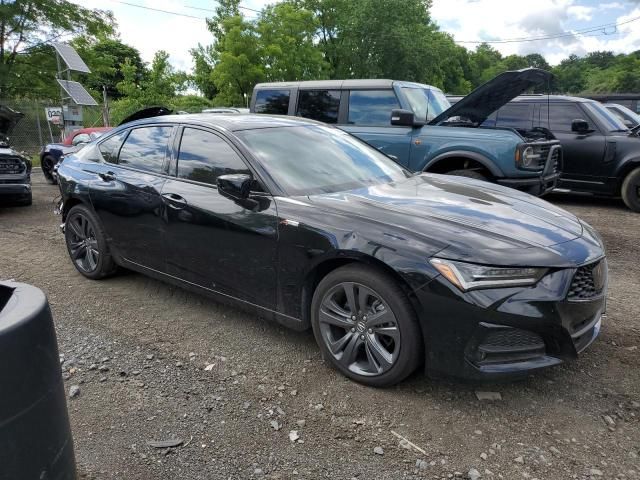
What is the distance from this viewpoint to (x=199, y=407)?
2758 mm

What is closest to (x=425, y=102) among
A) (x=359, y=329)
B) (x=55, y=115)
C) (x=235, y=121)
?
(x=235, y=121)

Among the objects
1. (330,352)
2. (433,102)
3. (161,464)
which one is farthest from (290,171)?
(433,102)

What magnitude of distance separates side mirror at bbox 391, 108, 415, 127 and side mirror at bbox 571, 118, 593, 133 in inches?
123

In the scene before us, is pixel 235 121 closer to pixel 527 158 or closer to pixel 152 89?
pixel 527 158

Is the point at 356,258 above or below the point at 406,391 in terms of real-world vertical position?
above

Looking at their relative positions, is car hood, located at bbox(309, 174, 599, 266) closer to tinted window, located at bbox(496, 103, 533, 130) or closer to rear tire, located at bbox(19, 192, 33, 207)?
tinted window, located at bbox(496, 103, 533, 130)

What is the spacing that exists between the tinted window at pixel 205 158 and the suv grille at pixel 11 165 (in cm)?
557

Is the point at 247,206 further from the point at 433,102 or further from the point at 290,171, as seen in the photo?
the point at 433,102

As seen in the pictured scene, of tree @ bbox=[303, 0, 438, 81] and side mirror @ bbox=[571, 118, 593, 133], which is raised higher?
tree @ bbox=[303, 0, 438, 81]

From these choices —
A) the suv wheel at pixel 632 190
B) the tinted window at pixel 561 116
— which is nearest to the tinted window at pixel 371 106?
the tinted window at pixel 561 116

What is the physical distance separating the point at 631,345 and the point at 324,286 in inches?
84.9

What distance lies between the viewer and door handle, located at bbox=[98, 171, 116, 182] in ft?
14.1

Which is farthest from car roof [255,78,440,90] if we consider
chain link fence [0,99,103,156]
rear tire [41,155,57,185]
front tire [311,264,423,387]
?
chain link fence [0,99,103,156]

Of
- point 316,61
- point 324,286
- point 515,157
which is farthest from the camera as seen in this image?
point 316,61
